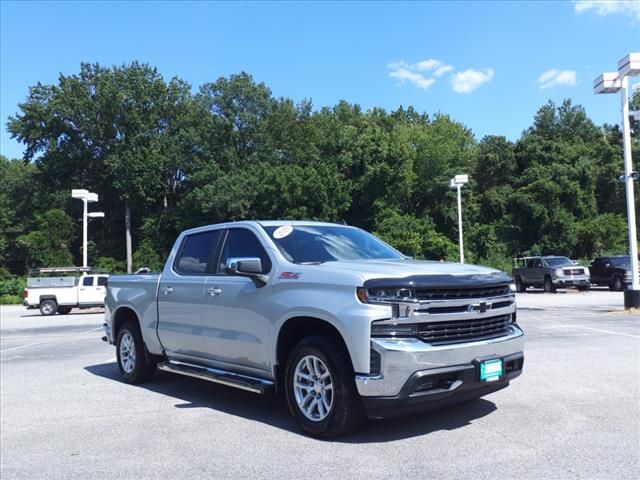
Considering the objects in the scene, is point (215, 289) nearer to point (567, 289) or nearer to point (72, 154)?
point (567, 289)

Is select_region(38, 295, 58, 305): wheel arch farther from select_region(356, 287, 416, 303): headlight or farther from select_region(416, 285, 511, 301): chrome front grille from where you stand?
select_region(416, 285, 511, 301): chrome front grille

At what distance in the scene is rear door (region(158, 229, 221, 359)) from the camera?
A: 6707 millimetres

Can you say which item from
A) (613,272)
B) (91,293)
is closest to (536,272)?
(613,272)

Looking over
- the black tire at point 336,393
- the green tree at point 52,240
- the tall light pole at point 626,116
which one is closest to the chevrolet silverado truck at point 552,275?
the tall light pole at point 626,116

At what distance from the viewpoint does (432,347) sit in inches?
190

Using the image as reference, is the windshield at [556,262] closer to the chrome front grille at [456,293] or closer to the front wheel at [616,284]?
the front wheel at [616,284]

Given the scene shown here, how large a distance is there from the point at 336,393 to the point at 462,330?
3.98 ft

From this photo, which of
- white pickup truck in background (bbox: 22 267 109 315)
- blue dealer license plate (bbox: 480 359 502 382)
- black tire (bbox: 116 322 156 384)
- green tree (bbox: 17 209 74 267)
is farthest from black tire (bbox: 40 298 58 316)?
green tree (bbox: 17 209 74 267)

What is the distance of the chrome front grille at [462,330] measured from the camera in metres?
4.91

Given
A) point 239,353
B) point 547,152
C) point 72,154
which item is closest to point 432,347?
point 239,353

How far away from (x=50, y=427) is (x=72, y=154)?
5993 cm

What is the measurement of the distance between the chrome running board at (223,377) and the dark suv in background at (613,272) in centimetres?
2642

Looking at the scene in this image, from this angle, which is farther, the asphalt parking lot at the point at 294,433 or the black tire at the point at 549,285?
the black tire at the point at 549,285

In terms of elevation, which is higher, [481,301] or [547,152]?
[547,152]
